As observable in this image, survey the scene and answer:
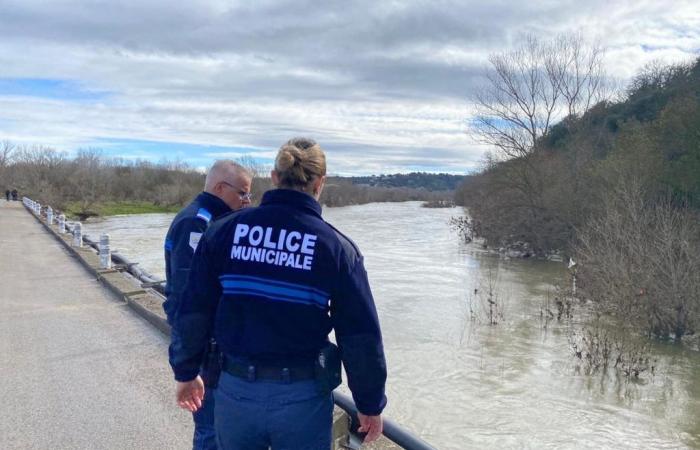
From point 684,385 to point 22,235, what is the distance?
71.6ft

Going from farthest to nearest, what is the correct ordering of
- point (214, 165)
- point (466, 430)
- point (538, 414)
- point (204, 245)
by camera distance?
point (538, 414), point (466, 430), point (214, 165), point (204, 245)

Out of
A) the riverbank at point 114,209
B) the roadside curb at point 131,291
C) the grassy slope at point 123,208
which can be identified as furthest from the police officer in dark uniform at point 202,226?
the grassy slope at point 123,208

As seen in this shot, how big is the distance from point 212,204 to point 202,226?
0.21 metres

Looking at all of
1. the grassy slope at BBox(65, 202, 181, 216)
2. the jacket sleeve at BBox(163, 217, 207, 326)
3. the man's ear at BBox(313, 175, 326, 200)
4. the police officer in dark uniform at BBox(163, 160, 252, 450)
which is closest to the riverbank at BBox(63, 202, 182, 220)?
the grassy slope at BBox(65, 202, 181, 216)

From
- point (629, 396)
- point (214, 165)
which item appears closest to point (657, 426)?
point (629, 396)

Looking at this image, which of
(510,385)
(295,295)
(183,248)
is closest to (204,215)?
(183,248)

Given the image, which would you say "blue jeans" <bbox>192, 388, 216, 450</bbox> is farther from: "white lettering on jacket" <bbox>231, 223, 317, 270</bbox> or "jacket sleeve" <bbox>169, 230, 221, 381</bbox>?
"white lettering on jacket" <bbox>231, 223, 317, 270</bbox>

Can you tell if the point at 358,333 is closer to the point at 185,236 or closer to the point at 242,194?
the point at 185,236

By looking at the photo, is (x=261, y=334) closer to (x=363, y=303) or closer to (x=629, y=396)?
(x=363, y=303)

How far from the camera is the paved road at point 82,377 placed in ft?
16.0

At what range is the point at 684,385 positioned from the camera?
11195 millimetres

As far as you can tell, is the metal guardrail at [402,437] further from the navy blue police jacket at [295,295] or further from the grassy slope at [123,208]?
the grassy slope at [123,208]

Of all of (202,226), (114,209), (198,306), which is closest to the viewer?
(198,306)

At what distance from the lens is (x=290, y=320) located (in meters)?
2.52
